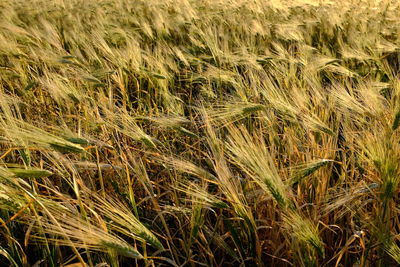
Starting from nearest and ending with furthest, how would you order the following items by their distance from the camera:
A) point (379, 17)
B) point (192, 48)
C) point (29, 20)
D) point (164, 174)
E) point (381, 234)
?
point (381, 234) < point (164, 174) < point (192, 48) < point (379, 17) < point (29, 20)

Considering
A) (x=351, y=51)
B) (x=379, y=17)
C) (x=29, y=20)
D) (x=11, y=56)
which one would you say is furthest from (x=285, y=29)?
(x=29, y=20)

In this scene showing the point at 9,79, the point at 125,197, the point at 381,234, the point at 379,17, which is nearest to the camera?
the point at 381,234

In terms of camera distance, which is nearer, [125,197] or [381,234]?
[381,234]

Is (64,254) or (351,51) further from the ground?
(351,51)

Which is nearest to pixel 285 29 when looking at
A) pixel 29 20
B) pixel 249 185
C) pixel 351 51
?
pixel 351 51

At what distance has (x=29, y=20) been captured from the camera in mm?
Answer: 4113

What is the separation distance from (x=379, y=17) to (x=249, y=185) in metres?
3.13

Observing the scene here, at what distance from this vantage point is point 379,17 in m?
3.72

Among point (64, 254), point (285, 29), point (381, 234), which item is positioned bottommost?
point (64, 254)

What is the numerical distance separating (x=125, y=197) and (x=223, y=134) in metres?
0.51

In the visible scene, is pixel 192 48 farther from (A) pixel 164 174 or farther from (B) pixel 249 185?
(B) pixel 249 185

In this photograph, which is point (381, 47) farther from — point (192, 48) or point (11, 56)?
point (11, 56)

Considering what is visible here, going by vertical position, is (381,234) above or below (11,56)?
below

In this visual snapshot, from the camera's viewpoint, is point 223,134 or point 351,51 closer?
point 223,134
